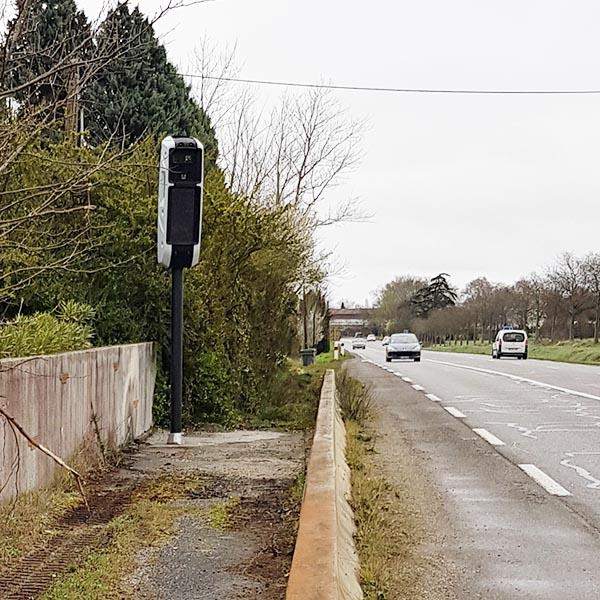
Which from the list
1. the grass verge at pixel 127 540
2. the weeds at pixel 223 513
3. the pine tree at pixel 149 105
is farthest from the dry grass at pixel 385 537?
the pine tree at pixel 149 105

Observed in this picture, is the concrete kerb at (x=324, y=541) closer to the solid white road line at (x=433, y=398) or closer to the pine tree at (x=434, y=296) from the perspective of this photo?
the solid white road line at (x=433, y=398)

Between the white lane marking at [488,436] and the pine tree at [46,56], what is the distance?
269 inches

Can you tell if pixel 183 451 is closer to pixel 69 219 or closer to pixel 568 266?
pixel 69 219

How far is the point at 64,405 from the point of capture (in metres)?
6.80

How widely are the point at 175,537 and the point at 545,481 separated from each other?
4379 mm

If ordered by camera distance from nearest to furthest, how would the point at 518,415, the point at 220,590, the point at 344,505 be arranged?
the point at 220,590 < the point at 344,505 < the point at 518,415

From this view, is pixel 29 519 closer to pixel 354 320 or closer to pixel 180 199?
pixel 180 199

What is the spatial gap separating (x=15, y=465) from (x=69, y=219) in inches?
201

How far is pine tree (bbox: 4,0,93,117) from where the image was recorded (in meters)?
5.70

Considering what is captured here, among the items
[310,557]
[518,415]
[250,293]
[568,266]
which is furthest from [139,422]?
[568,266]

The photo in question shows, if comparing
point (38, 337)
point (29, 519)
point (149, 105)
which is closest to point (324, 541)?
point (29, 519)

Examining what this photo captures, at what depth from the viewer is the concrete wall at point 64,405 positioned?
5660 millimetres

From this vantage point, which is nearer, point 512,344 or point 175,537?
point 175,537

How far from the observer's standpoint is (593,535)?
6.53m
